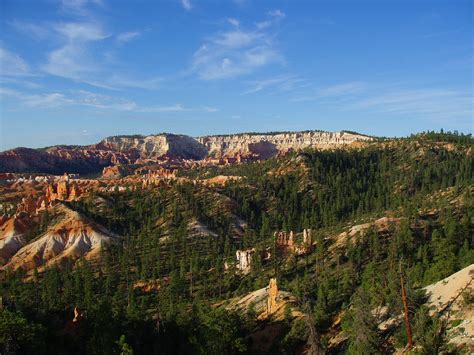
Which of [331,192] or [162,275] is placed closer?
[162,275]

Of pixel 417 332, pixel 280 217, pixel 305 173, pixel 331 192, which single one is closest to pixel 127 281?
pixel 280 217

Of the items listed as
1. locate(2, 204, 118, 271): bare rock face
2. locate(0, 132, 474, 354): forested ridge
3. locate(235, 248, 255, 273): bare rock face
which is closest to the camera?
locate(0, 132, 474, 354): forested ridge

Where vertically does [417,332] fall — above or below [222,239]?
above

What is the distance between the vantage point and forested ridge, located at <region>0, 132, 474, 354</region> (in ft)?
159

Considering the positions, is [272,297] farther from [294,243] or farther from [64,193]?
[64,193]

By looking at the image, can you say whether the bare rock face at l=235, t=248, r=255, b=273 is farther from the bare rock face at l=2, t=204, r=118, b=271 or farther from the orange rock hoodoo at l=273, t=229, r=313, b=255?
the bare rock face at l=2, t=204, r=118, b=271

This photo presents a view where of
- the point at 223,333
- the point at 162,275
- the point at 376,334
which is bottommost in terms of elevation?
the point at 162,275

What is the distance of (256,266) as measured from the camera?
306 ft

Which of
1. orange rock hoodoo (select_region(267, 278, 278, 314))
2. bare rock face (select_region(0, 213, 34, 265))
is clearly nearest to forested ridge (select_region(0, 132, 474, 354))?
orange rock hoodoo (select_region(267, 278, 278, 314))

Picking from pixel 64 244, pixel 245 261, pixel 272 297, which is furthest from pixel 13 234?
pixel 272 297

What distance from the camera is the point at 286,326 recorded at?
56.2 meters

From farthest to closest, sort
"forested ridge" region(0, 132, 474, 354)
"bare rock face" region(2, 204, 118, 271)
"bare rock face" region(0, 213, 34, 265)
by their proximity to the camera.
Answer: "bare rock face" region(0, 213, 34, 265), "bare rock face" region(2, 204, 118, 271), "forested ridge" region(0, 132, 474, 354)

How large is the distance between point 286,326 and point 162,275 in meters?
51.5

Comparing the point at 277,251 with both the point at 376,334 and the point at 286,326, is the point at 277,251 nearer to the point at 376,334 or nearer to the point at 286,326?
the point at 286,326
